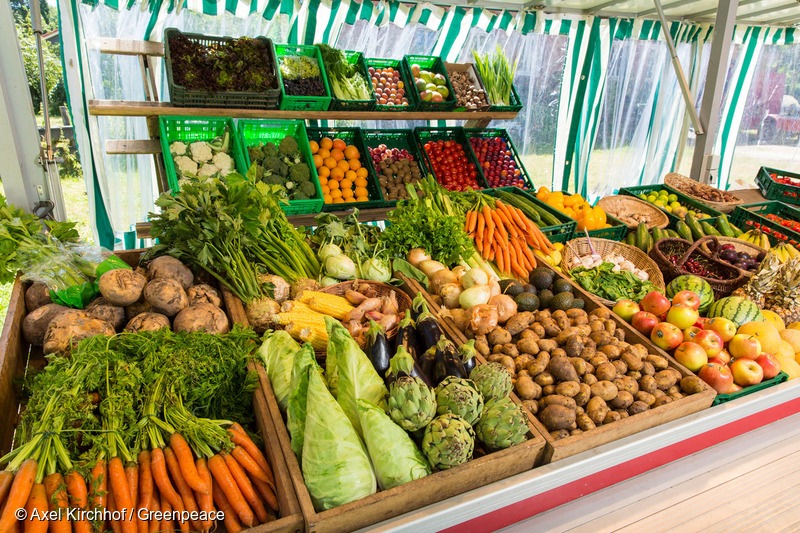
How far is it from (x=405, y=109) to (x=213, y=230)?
271 cm

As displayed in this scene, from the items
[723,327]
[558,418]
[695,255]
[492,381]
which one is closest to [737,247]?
[695,255]

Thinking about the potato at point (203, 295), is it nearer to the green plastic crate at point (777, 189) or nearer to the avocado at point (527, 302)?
the avocado at point (527, 302)

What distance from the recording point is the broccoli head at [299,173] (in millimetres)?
3934

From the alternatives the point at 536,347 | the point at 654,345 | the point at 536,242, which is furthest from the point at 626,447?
the point at 536,242

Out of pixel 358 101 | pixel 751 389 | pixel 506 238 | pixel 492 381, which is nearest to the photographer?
pixel 492 381

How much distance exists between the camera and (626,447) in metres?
1.82

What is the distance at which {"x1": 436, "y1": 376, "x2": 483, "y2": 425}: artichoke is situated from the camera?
5.15 feet

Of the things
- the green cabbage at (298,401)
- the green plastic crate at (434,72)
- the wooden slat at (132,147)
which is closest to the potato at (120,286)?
the green cabbage at (298,401)

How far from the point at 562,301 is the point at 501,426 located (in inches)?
44.3

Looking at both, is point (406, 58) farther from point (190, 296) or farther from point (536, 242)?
point (190, 296)

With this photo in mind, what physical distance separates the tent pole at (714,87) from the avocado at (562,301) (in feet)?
12.2

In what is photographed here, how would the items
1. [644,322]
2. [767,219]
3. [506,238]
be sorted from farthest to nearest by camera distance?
[767,219], [506,238], [644,322]

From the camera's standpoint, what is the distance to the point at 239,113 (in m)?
3.89

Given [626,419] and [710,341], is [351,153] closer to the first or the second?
[710,341]
